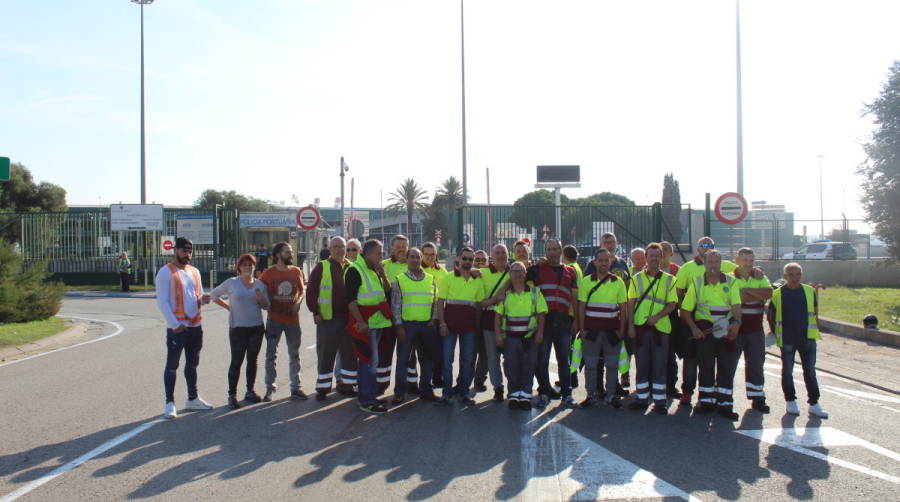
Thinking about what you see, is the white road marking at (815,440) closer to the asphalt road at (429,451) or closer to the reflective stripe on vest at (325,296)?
the asphalt road at (429,451)

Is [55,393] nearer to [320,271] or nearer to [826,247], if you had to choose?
[320,271]

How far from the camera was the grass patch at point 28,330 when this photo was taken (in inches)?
515

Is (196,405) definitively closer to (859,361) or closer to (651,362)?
(651,362)

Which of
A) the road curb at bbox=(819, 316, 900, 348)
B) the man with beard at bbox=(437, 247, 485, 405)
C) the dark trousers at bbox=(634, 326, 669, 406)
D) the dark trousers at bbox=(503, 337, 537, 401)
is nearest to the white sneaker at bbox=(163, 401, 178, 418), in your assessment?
the man with beard at bbox=(437, 247, 485, 405)

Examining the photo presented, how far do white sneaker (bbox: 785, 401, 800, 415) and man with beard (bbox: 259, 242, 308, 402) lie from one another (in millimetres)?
5216

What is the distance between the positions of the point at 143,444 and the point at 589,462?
385 cm

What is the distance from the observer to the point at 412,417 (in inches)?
291

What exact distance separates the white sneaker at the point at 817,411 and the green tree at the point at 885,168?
1434 centimetres

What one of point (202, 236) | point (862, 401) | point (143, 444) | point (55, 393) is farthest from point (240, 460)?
point (202, 236)

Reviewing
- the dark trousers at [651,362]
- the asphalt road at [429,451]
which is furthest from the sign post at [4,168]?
the dark trousers at [651,362]

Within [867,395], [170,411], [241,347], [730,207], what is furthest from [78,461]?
[730,207]

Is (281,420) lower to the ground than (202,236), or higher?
lower

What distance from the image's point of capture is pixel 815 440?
21.3 feet

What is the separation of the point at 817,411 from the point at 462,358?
3.72 m
